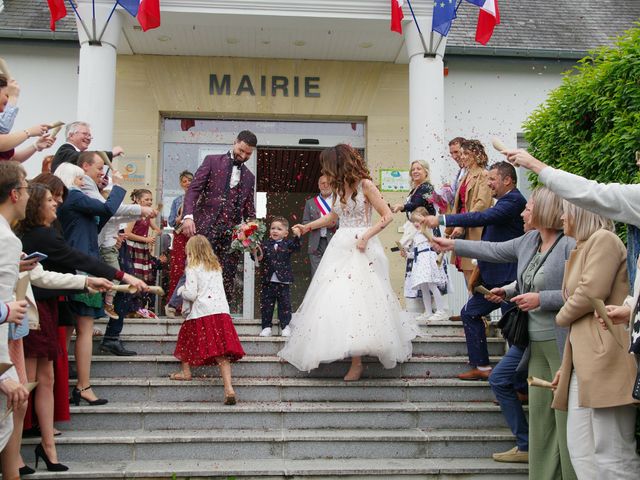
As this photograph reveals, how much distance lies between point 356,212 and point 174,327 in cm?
Result: 249

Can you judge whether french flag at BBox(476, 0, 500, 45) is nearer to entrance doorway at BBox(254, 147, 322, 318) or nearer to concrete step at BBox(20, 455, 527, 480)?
entrance doorway at BBox(254, 147, 322, 318)

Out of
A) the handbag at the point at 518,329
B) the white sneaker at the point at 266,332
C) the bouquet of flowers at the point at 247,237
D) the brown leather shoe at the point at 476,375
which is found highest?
the bouquet of flowers at the point at 247,237

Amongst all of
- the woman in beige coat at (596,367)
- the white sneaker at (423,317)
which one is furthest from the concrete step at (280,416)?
the white sneaker at (423,317)

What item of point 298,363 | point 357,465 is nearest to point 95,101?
point 298,363

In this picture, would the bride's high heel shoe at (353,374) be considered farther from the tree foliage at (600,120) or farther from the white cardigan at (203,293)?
the tree foliage at (600,120)

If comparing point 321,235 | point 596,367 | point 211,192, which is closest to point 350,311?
point 211,192

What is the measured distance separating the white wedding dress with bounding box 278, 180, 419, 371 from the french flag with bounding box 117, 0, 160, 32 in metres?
4.82

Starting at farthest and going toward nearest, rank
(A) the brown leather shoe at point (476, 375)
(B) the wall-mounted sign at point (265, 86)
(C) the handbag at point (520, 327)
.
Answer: (B) the wall-mounted sign at point (265, 86) → (A) the brown leather shoe at point (476, 375) → (C) the handbag at point (520, 327)

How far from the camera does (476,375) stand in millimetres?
6906

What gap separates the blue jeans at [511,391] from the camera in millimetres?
5781

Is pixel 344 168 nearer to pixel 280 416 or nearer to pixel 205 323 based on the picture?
pixel 205 323

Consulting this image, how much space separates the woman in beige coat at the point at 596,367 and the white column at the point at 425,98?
646 cm

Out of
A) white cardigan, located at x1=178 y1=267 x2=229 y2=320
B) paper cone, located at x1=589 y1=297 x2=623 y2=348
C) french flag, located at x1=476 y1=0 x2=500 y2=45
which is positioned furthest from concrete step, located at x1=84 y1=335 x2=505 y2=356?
french flag, located at x1=476 y1=0 x2=500 y2=45

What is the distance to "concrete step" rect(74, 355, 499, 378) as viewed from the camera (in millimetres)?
6906
